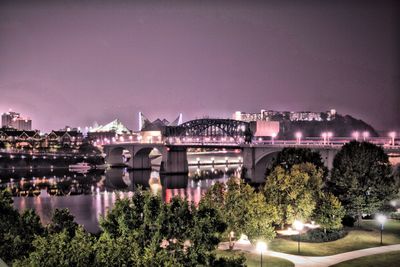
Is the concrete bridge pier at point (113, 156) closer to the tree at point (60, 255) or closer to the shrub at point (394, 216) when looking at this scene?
the shrub at point (394, 216)

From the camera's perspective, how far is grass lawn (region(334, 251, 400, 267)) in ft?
88.6

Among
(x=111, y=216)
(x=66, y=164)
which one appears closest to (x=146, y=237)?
(x=111, y=216)

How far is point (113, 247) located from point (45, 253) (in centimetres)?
246

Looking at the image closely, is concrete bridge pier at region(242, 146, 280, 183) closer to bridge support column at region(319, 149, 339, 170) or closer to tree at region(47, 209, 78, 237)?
bridge support column at region(319, 149, 339, 170)

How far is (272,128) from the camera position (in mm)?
143375

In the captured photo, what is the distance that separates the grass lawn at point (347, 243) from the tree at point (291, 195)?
329 cm

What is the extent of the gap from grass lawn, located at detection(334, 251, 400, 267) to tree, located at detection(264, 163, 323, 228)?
782cm

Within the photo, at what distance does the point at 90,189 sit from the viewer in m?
80.6

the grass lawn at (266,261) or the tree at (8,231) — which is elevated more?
the tree at (8,231)

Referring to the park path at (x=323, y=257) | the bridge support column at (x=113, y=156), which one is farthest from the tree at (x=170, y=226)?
the bridge support column at (x=113, y=156)

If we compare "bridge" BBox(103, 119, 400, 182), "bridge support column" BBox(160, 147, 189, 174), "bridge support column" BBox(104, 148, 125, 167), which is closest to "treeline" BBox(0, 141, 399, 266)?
"bridge" BBox(103, 119, 400, 182)

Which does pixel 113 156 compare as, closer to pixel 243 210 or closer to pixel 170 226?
pixel 243 210

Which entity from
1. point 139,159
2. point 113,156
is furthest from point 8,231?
point 113,156

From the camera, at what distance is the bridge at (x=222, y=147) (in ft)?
234
